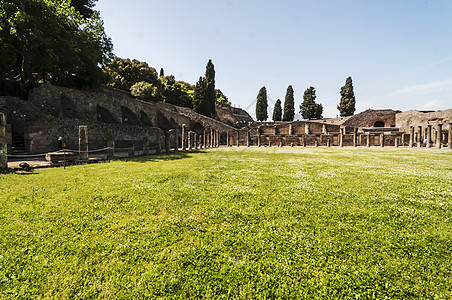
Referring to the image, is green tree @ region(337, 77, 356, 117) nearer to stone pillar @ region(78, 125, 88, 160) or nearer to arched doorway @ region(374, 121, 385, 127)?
arched doorway @ region(374, 121, 385, 127)

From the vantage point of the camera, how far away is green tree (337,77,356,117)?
6231 cm

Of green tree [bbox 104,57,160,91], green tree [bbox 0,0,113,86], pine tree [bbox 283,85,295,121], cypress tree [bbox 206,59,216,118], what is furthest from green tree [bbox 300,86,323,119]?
green tree [bbox 0,0,113,86]

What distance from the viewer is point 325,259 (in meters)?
2.98

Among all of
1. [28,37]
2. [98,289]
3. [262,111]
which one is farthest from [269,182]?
[262,111]

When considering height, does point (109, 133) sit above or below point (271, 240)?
above

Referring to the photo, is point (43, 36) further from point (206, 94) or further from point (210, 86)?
point (210, 86)

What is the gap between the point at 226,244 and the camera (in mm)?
3373

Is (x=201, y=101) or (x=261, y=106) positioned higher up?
(x=261, y=106)

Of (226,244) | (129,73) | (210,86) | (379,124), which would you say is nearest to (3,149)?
(226,244)

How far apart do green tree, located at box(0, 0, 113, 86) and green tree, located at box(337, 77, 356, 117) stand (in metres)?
68.8

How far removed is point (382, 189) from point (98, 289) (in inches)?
328

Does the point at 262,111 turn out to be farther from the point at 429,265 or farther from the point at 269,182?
the point at 429,265

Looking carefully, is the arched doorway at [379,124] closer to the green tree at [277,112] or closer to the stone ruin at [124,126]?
the stone ruin at [124,126]

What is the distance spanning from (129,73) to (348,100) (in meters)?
→ 67.5
